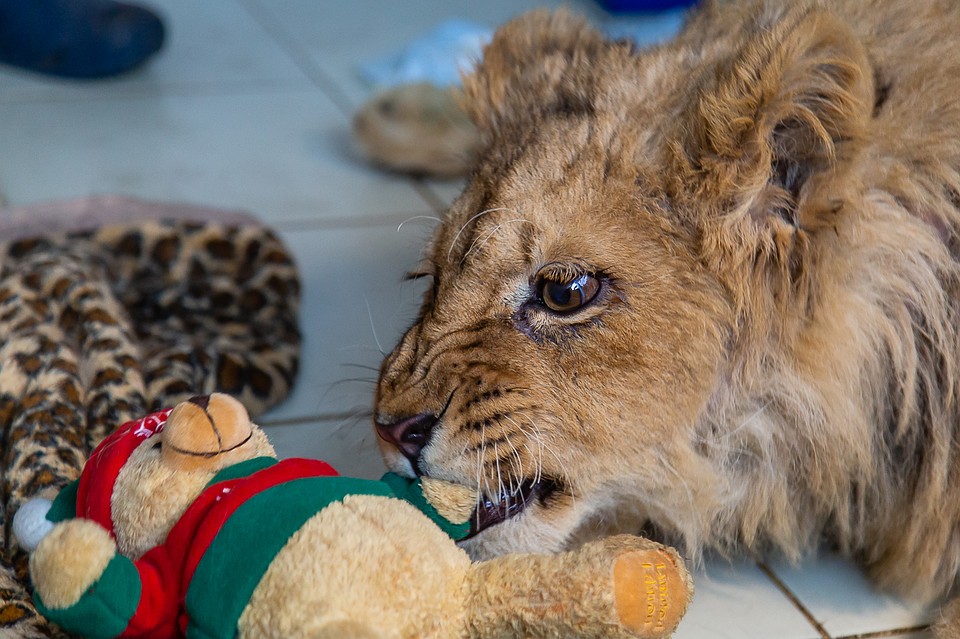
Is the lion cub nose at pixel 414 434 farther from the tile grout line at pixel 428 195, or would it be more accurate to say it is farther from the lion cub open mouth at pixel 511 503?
the tile grout line at pixel 428 195

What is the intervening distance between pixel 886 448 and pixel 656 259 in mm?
415

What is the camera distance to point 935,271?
1.37 metres

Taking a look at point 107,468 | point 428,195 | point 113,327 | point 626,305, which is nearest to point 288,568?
point 107,468

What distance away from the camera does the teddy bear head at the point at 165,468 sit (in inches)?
45.3

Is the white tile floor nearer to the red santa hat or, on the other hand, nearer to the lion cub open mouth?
the lion cub open mouth

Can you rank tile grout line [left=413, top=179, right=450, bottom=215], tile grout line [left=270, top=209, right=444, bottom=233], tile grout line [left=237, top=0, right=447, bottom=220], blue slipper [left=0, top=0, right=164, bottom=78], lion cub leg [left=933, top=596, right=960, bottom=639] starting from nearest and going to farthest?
lion cub leg [left=933, top=596, right=960, bottom=639], tile grout line [left=270, top=209, right=444, bottom=233], tile grout line [left=413, top=179, right=450, bottom=215], tile grout line [left=237, top=0, right=447, bottom=220], blue slipper [left=0, top=0, right=164, bottom=78]

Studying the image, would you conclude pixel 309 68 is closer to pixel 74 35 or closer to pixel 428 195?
pixel 74 35

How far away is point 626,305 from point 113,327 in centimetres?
100

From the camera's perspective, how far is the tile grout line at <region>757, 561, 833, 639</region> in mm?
1509

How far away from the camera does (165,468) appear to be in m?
1.16

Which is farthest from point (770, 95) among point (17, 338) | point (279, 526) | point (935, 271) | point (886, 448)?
point (17, 338)

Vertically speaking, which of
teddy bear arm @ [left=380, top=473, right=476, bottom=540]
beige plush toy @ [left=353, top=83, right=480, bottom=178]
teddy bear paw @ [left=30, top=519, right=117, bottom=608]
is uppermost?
teddy bear paw @ [left=30, top=519, right=117, bottom=608]

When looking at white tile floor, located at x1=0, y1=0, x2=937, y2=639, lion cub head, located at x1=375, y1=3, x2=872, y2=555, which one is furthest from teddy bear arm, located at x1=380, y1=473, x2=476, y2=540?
white tile floor, located at x1=0, y1=0, x2=937, y2=639

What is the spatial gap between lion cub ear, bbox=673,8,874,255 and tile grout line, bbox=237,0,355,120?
2359 mm
